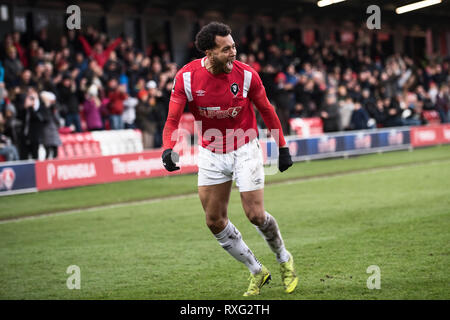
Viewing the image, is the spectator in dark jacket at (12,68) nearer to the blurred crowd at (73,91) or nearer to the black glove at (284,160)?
the blurred crowd at (73,91)

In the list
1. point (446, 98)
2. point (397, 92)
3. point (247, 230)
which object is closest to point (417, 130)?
point (397, 92)

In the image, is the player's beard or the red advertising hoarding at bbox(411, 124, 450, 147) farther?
the red advertising hoarding at bbox(411, 124, 450, 147)

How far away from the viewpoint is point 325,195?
13.1 m

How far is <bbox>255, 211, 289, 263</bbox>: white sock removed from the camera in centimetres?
612

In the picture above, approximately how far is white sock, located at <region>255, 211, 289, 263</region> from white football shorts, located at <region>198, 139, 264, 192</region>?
1.15ft

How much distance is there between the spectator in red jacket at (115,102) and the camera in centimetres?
1888

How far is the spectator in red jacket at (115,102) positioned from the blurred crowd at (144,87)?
0.09ft

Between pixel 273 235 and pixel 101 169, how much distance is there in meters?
10.9

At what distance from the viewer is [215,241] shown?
29.1 feet

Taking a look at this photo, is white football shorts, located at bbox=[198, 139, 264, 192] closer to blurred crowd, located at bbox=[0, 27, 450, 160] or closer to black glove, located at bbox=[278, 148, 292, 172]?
black glove, located at bbox=[278, 148, 292, 172]

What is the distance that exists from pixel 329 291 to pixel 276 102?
55.9 feet

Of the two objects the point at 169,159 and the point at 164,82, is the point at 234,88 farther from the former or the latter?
the point at 164,82

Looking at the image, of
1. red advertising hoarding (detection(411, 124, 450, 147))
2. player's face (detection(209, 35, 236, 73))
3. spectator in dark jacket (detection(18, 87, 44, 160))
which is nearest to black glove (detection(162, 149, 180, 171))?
player's face (detection(209, 35, 236, 73))

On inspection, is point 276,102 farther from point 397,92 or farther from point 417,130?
point 397,92
